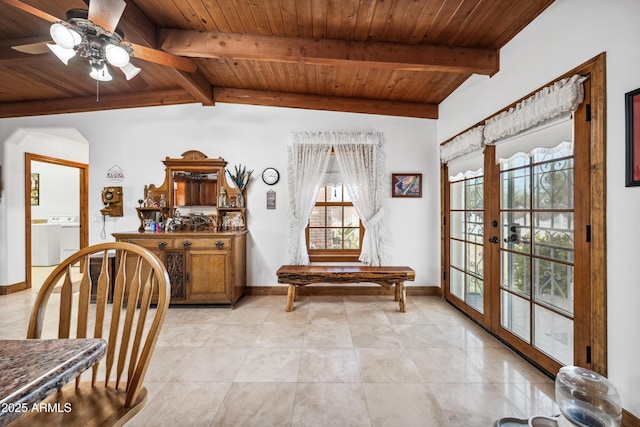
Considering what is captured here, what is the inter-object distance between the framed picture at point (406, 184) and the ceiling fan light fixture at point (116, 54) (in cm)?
316

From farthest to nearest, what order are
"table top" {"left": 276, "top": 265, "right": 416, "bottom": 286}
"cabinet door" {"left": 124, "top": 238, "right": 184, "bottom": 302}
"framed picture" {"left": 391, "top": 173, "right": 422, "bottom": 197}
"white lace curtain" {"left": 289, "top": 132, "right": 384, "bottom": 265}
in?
"framed picture" {"left": 391, "top": 173, "right": 422, "bottom": 197}, "white lace curtain" {"left": 289, "top": 132, "right": 384, "bottom": 265}, "cabinet door" {"left": 124, "top": 238, "right": 184, "bottom": 302}, "table top" {"left": 276, "top": 265, "right": 416, "bottom": 286}

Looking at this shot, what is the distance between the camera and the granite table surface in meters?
0.52

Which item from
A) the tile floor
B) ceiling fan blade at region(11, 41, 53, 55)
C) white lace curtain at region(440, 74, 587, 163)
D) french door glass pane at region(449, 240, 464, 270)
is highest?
ceiling fan blade at region(11, 41, 53, 55)

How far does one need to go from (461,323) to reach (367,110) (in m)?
2.91

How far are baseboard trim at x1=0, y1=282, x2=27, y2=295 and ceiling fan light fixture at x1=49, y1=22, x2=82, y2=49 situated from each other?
165 inches

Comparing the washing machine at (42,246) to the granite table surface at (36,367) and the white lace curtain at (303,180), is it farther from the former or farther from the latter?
the granite table surface at (36,367)

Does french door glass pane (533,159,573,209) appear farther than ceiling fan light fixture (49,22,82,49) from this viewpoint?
Yes

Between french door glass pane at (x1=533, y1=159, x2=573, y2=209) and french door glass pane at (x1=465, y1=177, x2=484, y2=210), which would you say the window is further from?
french door glass pane at (x1=533, y1=159, x2=573, y2=209)


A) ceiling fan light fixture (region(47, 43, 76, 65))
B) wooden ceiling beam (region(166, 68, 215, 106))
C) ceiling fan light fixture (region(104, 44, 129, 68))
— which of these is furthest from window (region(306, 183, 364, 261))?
ceiling fan light fixture (region(47, 43, 76, 65))

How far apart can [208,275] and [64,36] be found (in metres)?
2.50

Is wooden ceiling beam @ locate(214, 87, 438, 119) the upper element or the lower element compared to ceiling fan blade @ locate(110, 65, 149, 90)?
lower

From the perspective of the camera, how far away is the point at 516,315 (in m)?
2.43

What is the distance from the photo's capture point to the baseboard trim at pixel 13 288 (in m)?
3.94

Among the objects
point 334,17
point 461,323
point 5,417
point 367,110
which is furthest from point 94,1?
point 461,323
